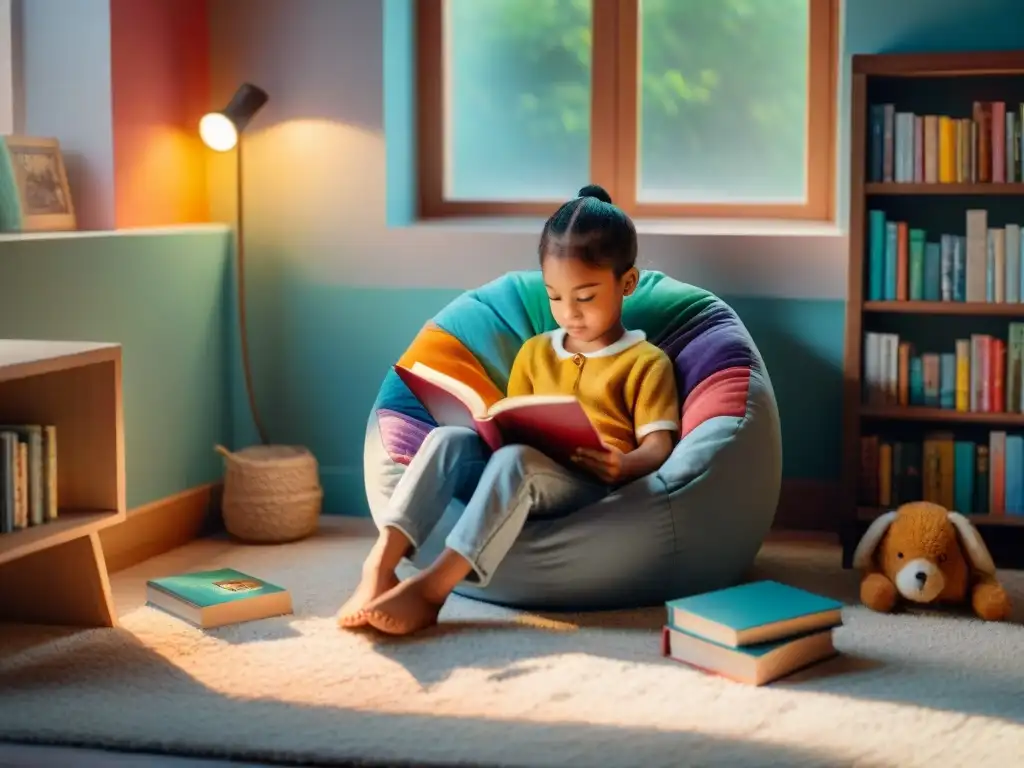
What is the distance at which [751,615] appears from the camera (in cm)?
261

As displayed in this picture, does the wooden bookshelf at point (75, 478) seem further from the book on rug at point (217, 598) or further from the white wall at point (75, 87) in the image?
the white wall at point (75, 87)

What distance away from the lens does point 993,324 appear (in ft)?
11.9

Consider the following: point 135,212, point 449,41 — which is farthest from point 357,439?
point 449,41

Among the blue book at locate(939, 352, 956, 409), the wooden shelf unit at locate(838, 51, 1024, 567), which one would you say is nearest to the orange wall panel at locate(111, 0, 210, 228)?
the wooden shelf unit at locate(838, 51, 1024, 567)

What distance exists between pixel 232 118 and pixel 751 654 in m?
2.16

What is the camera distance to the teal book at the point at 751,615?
257cm

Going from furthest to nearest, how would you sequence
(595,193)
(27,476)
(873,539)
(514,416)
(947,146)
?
(947,146), (595,193), (873,539), (514,416), (27,476)

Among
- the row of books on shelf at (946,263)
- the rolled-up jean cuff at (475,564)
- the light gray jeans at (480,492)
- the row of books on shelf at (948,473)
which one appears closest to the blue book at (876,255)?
the row of books on shelf at (946,263)

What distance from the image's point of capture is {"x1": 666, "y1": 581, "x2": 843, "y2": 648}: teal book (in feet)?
8.43

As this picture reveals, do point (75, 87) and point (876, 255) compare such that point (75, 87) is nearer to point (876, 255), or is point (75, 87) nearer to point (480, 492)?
point (480, 492)

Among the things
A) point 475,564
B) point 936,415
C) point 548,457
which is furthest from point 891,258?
point 475,564

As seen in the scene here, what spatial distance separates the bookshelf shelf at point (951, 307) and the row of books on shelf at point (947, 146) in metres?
0.29

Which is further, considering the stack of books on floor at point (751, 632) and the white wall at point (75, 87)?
the white wall at point (75, 87)

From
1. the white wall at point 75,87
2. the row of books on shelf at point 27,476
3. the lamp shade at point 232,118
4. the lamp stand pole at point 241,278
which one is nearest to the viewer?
the row of books on shelf at point 27,476
